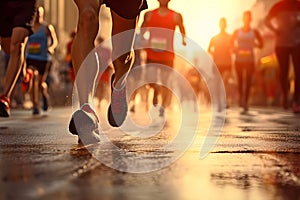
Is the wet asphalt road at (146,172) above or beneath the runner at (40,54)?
Result: beneath

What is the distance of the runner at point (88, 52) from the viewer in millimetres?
4016

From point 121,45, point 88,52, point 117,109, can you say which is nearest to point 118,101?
point 117,109

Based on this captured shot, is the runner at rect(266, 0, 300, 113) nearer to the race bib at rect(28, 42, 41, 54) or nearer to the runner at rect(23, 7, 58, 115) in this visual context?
the runner at rect(23, 7, 58, 115)

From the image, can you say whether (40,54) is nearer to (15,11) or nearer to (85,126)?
(15,11)

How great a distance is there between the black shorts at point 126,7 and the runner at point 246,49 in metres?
7.95

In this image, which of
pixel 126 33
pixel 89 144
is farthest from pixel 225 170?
pixel 126 33

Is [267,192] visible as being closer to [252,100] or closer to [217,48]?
[217,48]

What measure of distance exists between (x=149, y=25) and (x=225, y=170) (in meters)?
7.93

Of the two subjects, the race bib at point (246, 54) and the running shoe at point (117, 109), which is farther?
the race bib at point (246, 54)

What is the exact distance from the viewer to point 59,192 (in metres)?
2.34

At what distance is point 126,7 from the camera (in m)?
5.25

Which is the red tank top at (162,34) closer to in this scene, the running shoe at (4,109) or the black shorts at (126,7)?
the running shoe at (4,109)

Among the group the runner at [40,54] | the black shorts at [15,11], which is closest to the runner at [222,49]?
the runner at [40,54]

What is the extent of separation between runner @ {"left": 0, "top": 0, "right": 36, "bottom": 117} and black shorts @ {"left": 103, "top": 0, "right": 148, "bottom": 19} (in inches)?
58.5
